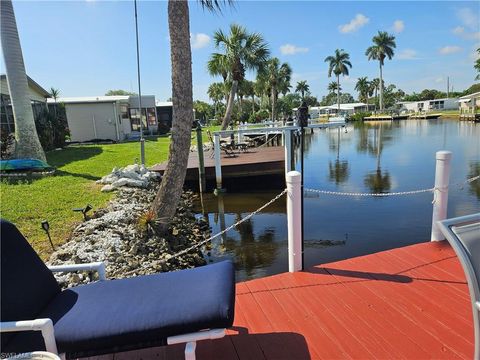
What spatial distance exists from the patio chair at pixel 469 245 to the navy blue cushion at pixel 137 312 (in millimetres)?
1296

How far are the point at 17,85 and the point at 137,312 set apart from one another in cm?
1190

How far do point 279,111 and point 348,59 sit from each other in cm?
1920

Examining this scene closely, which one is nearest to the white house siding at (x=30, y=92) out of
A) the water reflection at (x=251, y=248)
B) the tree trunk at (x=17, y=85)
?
the tree trunk at (x=17, y=85)

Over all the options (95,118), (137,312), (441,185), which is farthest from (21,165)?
(95,118)

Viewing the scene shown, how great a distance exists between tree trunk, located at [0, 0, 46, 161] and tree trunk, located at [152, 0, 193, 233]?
7903 millimetres

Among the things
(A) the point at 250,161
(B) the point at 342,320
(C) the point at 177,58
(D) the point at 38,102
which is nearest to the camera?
(B) the point at 342,320

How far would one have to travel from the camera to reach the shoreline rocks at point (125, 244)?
479 centimetres

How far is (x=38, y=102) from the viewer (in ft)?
66.7

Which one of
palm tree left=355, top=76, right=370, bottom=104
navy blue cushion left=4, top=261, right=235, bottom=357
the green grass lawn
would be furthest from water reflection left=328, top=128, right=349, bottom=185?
palm tree left=355, top=76, right=370, bottom=104

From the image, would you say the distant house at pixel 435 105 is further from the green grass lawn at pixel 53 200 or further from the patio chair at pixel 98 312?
the patio chair at pixel 98 312

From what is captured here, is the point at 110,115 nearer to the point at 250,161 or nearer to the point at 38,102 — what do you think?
the point at 38,102

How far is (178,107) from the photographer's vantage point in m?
5.80

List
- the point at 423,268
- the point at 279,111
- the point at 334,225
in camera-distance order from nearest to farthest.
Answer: the point at 423,268 → the point at 334,225 → the point at 279,111

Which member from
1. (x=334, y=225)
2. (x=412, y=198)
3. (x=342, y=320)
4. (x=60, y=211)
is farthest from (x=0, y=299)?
(x=412, y=198)
